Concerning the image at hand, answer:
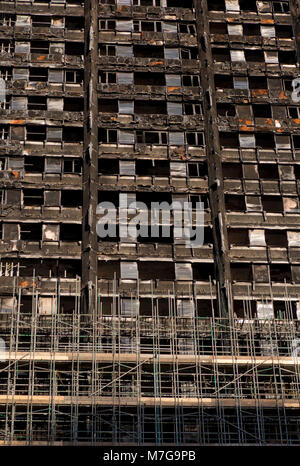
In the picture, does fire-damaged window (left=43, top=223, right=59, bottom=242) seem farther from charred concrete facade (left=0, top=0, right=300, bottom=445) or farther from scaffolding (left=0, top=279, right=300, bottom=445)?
scaffolding (left=0, top=279, right=300, bottom=445)

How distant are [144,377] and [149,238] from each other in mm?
8315

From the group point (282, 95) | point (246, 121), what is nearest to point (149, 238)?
point (246, 121)

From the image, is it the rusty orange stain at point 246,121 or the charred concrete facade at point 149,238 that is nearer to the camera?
the charred concrete facade at point 149,238

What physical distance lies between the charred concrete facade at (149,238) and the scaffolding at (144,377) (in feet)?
0.42

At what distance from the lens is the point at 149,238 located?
166 ft

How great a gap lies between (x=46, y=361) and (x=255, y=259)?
13.6m

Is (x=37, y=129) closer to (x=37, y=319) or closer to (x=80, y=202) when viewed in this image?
(x=80, y=202)

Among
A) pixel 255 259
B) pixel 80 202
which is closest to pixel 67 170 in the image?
pixel 80 202

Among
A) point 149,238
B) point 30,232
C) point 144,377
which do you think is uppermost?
point 30,232

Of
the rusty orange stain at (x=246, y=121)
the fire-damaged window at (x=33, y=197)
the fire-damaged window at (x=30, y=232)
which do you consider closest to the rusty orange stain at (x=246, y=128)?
the rusty orange stain at (x=246, y=121)

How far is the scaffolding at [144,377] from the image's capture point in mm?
42281

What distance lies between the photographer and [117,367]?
145 feet

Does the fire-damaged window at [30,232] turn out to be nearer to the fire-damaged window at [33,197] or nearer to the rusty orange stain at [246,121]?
the fire-damaged window at [33,197]

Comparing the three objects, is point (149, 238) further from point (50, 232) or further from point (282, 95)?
point (282, 95)
